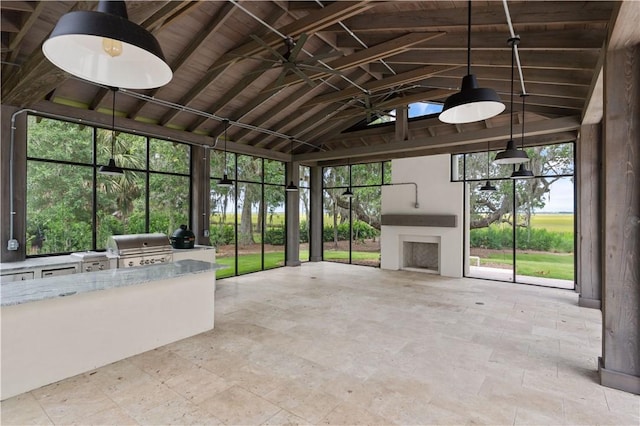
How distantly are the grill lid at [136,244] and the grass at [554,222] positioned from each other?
8.76 metres

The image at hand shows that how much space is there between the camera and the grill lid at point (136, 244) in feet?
16.7

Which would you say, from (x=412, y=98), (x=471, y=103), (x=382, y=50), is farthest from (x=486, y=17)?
(x=412, y=98)

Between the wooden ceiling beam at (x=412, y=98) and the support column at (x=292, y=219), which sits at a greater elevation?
the wooden ceiling beam at (x=412, y=98)

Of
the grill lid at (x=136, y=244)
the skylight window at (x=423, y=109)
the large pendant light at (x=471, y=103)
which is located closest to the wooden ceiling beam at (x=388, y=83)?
the skylight window at (x=423, y=109)

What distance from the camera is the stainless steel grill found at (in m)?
5.09

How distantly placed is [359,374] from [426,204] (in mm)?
6228

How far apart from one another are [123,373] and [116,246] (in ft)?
8.88

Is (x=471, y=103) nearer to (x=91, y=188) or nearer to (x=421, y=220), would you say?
(x=421, y=220)

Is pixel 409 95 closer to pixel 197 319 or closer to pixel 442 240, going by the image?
pixel 442 240

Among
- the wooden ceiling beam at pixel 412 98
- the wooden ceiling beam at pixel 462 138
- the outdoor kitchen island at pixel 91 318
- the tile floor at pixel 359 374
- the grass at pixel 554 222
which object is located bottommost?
the tile floor at pixel 359 374

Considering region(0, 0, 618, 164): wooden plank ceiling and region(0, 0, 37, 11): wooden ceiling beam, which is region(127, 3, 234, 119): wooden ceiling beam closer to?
region(0, 0, 618, 164): wooden plank ceiling

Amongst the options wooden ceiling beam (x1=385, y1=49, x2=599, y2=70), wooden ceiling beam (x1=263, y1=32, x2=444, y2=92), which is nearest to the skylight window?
wooden ceiling beam (x1=385, y1=49, x2=599, y2=70)

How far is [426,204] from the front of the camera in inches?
331

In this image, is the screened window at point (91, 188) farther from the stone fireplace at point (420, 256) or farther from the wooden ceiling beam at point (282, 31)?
the stone fireplace at point (420, 256)
